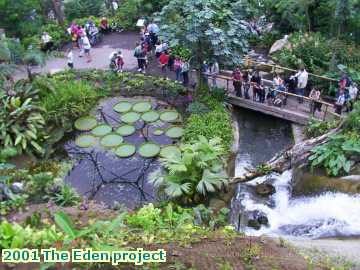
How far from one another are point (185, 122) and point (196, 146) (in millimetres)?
2851

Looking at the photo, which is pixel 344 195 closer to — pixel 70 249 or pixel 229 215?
pixel 229 215

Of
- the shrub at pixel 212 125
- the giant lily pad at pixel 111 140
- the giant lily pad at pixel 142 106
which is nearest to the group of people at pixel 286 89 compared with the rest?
the shrub at pixel 212 125

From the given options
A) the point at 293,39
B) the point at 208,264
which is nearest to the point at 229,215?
the point at 208,264

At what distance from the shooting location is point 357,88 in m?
15.5

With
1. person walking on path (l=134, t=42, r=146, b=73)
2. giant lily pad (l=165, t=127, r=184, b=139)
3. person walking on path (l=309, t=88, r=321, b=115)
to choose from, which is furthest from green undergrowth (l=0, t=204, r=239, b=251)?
person walking on path (l=134, t=42, r=146, b=73)

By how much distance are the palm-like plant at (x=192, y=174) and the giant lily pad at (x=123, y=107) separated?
4.22 metres

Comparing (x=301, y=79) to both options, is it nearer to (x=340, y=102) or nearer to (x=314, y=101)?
(x=314, y=101)

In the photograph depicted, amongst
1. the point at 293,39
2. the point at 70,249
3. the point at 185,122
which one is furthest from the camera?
the point at 293,39

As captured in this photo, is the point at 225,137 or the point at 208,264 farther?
the point at 225,137

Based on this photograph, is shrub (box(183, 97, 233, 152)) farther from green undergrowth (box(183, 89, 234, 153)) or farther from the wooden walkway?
the wooden walkway

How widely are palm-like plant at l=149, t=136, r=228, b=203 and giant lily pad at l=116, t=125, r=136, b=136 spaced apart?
9.48 feet

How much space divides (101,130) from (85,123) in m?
0.76

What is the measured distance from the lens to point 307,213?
12.7 metres

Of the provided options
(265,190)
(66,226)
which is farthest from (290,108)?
(66,226)
